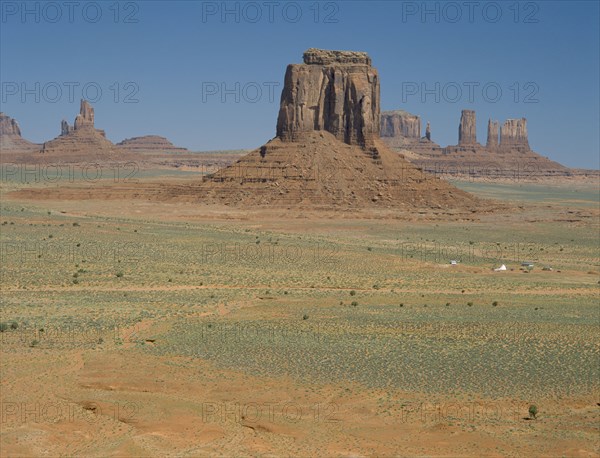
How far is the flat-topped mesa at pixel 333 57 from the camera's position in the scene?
90438 millimetres

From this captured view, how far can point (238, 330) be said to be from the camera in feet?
92.1

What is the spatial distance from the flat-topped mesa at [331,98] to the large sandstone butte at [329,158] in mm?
107

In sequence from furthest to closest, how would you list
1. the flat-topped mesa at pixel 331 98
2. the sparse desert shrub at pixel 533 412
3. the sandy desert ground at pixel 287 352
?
the flat-topped mesa at pixel 331 98
the sparse desert shrub at pixel 533 412
the sandy desert ground at pixel 287 352

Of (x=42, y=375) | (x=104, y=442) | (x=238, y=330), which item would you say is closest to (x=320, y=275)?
(x=238, y=330)

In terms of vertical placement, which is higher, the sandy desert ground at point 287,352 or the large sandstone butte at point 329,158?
the large sandstone butte at point 329,158

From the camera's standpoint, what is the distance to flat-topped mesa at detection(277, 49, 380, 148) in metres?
Result: 89.3

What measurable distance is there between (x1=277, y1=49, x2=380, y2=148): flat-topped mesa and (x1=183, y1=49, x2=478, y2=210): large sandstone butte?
11 centimetres

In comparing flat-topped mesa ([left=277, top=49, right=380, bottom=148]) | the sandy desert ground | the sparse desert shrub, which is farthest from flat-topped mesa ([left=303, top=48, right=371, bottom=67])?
the sparse desert shrub

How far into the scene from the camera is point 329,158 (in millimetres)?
88188

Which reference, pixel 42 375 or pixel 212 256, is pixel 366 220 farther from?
pixel 42 375

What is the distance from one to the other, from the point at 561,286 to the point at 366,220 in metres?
37.7

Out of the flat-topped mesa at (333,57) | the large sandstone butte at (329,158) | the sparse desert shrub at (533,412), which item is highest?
the flat-topped mesa at (333,57)

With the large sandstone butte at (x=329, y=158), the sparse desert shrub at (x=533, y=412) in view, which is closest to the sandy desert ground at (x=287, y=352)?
the sparse desert shrub at (x=533, y=412)

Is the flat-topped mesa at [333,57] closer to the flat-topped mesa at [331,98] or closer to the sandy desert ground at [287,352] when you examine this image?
the flat-topped mesa at [331,98]
